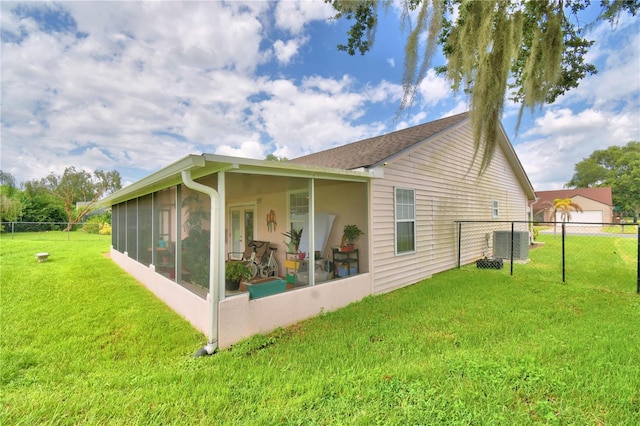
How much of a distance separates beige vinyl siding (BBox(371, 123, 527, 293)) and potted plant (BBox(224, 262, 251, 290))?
2552 mm

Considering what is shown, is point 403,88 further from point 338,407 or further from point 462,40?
point 338,407

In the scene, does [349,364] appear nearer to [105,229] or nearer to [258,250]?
[258,250]

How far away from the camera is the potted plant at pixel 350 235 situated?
578 centimetres

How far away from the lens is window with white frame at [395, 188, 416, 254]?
243 inches

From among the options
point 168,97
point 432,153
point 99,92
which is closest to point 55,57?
point 99,92

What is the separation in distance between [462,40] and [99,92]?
441 inches

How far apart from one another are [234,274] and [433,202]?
5.34 m

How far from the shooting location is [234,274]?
162 inches

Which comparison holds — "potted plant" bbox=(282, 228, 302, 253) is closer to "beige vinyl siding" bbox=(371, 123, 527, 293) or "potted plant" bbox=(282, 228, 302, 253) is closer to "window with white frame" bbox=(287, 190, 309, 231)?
"window with white frame" bbox=(287, 190, 309, 231)

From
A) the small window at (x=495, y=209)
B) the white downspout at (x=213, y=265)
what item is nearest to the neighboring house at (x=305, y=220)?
the white downspout at (x=213, y=265)

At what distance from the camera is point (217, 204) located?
355 cm

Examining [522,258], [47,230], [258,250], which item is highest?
[258,250]

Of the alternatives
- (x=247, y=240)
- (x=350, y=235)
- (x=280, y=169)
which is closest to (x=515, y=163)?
(x=350, y=235)

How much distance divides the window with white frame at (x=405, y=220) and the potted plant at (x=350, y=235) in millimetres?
962
